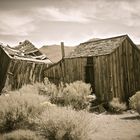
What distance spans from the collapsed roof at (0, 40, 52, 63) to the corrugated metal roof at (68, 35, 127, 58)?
10.6ft

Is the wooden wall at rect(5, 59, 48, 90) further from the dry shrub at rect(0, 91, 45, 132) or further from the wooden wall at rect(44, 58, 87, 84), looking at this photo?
the dry shrub at rect(0, 91, 45, 132)

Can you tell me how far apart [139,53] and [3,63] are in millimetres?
9392

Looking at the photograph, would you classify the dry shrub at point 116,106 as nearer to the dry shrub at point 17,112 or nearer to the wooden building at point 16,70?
the wooden building at point 16,70

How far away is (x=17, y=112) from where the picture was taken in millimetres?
9875

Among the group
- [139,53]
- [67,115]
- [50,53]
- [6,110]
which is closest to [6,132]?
[6,110]

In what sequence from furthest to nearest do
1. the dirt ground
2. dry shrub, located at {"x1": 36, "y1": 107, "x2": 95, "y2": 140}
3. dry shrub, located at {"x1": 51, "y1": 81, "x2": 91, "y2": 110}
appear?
dry shrub, located at {"x1": 51, "y1": 81, "x2": 91, "y2": 110}
the dirt ground
dry shrub, located at {"x1": 36, "y1": 107, "x2": 95, "y2": 140}

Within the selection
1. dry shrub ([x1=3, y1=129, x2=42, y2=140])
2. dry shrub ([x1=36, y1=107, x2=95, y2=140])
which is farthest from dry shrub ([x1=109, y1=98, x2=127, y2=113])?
dry shrub ([x1=3, y1=129, x2=42, y2=140])

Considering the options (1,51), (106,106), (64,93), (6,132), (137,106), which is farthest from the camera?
(1,51)

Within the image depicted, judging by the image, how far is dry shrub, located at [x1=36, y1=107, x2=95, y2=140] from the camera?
7.93 metres

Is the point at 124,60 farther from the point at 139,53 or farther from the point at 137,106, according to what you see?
the point at 137,106

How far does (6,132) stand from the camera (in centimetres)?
939

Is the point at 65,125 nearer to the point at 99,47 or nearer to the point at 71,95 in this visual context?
the point at 71,95

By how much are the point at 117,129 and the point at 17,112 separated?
4109mm

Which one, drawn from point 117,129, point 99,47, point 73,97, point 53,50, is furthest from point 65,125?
point 53,50
